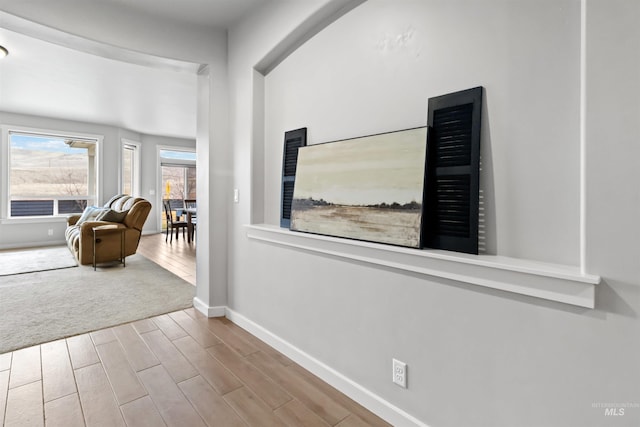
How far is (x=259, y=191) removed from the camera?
259 cm

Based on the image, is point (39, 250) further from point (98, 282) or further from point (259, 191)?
point (259, 191)

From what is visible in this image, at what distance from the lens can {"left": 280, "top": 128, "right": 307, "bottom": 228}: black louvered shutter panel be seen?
2.26 meters

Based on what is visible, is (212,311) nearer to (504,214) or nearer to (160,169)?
(504,214)

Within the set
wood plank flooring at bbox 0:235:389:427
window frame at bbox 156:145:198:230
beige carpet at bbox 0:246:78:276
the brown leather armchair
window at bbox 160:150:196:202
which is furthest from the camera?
window at bbox 160:150:196:202

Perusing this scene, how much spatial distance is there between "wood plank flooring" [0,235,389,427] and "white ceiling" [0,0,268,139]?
91.5 inches

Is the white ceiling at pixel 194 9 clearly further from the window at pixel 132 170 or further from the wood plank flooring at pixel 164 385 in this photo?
the window at pixel 132 170

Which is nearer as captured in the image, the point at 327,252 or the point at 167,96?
the point at 327,252

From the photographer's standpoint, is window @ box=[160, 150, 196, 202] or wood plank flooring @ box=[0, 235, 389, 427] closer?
wood plank flooring @ box=[0, 235, 389, 427]

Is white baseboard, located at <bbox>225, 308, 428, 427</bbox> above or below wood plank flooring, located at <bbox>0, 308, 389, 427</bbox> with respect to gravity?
above

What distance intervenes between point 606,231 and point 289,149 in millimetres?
1835

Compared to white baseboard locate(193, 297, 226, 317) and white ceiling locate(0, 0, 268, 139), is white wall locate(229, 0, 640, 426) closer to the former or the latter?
white baseboard locate(193, 297, 226, 317)

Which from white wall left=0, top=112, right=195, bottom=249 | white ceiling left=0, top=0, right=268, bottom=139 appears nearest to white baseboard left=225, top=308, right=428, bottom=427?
white ceiling left=0, top=0, right=268, bottom=139

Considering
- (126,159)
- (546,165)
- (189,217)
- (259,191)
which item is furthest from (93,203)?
(546,165)

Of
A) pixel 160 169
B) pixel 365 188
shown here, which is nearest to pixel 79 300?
pixel 365 188
